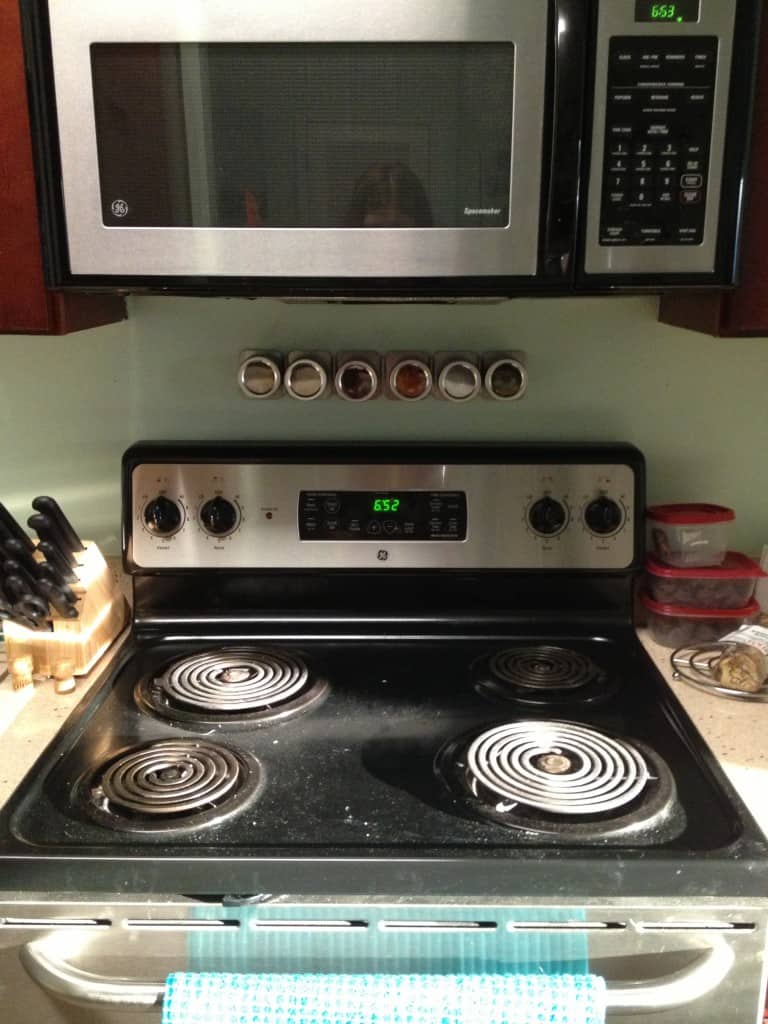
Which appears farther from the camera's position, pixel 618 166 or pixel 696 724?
pixel 696 724

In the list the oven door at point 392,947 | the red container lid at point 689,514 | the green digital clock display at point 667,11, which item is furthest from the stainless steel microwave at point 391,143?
the oven door at point 392,947

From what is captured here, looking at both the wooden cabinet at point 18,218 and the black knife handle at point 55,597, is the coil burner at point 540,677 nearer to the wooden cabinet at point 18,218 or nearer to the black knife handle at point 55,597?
the black knife handle at point 55,597

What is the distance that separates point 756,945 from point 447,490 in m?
0.65

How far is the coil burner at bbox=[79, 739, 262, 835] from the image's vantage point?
881 mm

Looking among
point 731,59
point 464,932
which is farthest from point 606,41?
point 464,932

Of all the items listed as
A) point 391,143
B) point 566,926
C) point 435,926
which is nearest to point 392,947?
point 435,926

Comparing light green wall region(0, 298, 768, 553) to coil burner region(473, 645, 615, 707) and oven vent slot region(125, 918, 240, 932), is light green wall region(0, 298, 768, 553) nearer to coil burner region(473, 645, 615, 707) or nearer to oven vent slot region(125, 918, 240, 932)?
coil burner region(473, 645, 615, 707)

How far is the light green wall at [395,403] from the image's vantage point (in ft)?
4.27

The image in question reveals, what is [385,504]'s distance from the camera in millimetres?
1264

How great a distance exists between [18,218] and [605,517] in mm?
813

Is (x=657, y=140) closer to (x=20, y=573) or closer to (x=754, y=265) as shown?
(x=754, y=265)

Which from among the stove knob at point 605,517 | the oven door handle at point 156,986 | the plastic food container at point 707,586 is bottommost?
the oven door handle at point 156,986

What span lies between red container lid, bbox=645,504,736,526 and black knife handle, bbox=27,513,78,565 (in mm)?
778

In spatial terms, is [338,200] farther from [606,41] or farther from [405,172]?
[606,41]
